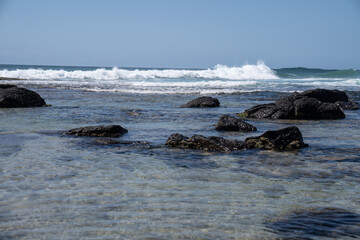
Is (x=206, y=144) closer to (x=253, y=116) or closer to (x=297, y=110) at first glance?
(x=253, y=116)

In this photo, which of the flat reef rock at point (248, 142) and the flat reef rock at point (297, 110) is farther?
the flat reef rock at point (297, 110)

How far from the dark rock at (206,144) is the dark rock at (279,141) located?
297 mm

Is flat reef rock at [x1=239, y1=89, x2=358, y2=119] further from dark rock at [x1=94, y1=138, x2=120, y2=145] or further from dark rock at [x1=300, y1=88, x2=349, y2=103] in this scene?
dark rock at [x1=94, y1=138, x2=120, y2=145]

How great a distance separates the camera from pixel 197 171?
604 centimetres

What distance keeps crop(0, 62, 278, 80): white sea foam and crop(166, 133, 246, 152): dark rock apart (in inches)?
1884

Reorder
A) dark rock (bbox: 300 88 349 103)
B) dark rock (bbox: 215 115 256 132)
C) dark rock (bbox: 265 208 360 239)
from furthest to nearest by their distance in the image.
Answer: dark rock (bbox: 300 88 349 103) → dark rock (bbox: 215 115 256 132) → dark rock (bbox: 265 208 360 239)

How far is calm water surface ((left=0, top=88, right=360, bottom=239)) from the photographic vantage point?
12.5 feet

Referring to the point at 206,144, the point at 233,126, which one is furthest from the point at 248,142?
the point at 233,126

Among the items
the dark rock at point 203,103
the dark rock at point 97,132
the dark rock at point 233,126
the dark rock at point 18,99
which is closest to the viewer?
the dark rock at point 97,132

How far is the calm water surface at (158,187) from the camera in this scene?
382 centimetres

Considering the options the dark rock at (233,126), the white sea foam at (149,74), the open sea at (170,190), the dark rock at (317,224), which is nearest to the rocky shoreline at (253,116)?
the dark rock at (233,126)

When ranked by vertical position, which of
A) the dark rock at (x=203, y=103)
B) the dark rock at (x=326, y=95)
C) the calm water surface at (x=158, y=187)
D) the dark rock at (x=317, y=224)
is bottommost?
the dark rock at (x=203, y=103)

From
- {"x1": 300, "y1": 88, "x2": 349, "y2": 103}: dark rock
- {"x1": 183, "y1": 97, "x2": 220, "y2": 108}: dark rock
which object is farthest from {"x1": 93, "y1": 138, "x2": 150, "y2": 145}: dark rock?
{"x1": 300, "y1": 88, "x2": 349, "y2": 103}: dark rock

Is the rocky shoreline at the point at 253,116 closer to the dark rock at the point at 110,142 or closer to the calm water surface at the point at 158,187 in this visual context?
the dark rock at the point at 110,142
